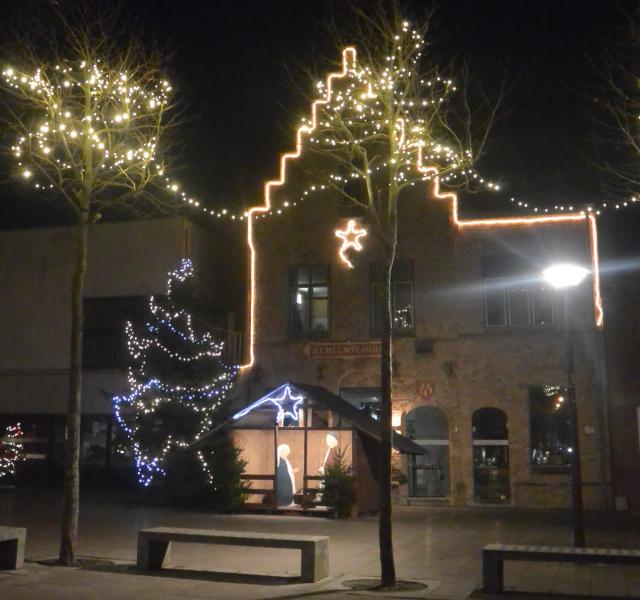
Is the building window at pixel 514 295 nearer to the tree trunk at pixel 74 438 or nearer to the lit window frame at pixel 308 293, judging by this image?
the lit window frame at pixel 308 293

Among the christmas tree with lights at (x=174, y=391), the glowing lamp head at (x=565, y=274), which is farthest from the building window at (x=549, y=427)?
the glowing lamp head at (x=565, y=274)

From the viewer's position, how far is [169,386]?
24.5 metres

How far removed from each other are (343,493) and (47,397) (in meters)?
12.5

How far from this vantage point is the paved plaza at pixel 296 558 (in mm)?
12320

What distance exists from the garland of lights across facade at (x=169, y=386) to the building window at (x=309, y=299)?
2.94 m

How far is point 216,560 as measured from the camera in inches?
591

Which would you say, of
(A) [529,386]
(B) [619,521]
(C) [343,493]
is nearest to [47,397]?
(C) [343,493]

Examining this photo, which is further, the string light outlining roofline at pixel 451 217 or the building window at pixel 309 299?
the building window at pixel 309 299

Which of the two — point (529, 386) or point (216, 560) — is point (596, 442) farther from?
point (216, 560)

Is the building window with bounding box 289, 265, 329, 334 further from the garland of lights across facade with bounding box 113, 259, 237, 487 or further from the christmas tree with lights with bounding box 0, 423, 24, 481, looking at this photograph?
the christmas tree with lights with bounding box 0, 423, 24, 481

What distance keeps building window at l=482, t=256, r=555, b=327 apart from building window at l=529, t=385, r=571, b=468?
6.47 ft

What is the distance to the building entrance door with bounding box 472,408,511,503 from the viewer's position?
24.6m

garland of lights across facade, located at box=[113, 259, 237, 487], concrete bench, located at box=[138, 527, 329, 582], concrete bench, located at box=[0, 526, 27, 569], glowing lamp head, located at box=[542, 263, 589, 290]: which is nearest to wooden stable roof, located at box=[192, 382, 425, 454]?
garland of lights across facade, located at box=[113, 259, 237, 487]

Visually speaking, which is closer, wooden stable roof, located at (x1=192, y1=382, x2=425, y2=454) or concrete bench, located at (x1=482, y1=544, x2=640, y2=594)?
concrete bench, located at (x1=482, y1=544, x2=640, y2=594)
